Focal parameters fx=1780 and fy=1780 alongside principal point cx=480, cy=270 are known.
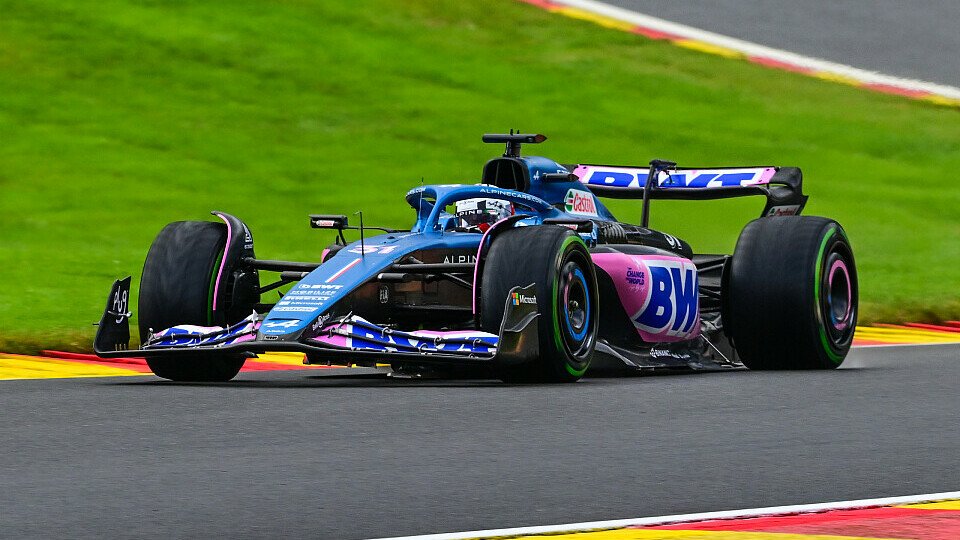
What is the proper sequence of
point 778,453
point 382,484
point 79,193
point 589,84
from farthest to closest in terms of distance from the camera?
1. point 589,84
2. point 79,193
3. point 778,453
4. point 382,484

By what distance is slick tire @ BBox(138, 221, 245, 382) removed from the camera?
1000cm

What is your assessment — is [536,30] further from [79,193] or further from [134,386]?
[134,386]

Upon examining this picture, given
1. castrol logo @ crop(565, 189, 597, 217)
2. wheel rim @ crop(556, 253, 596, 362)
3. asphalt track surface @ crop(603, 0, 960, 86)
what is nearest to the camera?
wheel rim @ crop(556, 253, 596, 362)

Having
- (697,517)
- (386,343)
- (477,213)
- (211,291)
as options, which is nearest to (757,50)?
(477,213)

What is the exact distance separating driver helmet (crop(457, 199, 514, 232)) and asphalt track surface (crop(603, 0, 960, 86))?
19780 millimetres

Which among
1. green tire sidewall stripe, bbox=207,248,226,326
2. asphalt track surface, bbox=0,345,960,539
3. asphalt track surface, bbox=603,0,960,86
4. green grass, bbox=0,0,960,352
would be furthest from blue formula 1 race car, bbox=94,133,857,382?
asphalt track surface, bbox=603,0,960,86

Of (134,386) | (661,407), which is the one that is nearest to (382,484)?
(661,407)

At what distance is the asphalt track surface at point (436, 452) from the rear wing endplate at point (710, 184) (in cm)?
295

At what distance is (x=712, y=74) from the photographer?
2847 cm

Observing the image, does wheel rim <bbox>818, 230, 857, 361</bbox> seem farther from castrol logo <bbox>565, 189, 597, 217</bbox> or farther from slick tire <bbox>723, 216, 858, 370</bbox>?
castrol logo <bbox>565, 189, 597, 217</bbox>

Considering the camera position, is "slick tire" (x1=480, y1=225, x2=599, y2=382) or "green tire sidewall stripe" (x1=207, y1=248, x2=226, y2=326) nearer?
"slick tire" (x1=480, y1=225, x2=599, y2=382)

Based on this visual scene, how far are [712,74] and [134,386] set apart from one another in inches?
787

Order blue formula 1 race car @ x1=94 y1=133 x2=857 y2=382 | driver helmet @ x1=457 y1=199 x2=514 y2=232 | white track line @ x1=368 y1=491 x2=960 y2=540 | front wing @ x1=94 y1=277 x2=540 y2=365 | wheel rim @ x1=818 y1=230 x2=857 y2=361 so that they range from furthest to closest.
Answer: wheel rim @ x1=818 y1=230 x2=857 y2=361, driver helmet @ x1=457 y1=199 x2=514 y2=232, blue formula 1 race car @ x1=94 y1=133 x2=857 y2=382, front wing @ x1=94 y1=277 x2=540 y2=365, white track line @ x1=368 y1=491 x2=960 y2=540

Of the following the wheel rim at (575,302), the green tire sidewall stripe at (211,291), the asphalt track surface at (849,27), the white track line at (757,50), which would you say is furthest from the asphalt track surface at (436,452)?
the asphalt track surface at (849,27)
